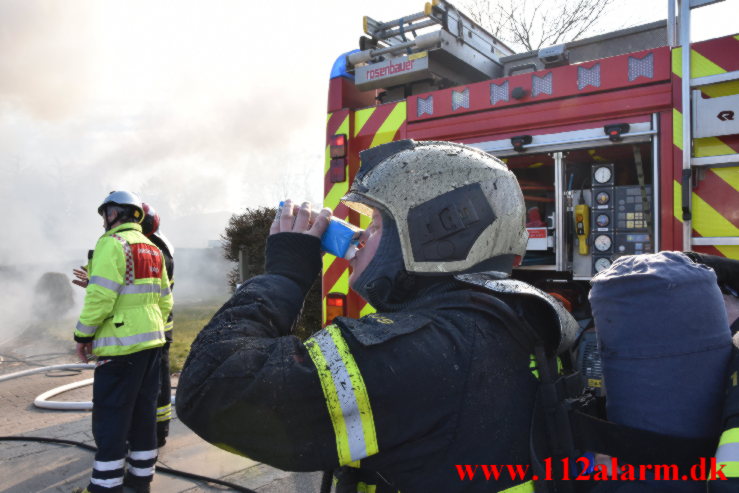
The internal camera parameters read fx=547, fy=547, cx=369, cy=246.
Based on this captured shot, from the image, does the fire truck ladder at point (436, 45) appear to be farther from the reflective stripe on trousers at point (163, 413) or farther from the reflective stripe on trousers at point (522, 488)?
the reflective stripe on trousers at point (522, 488)

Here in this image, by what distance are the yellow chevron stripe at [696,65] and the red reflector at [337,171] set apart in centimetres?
205

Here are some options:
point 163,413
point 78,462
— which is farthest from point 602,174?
point 78,462

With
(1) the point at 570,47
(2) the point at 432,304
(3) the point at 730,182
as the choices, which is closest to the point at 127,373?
(2) the point at 432,304

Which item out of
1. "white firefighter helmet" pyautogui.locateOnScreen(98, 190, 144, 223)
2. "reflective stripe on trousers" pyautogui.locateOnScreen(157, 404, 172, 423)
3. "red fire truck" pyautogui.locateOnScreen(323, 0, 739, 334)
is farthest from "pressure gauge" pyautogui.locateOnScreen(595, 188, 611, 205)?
"reflective stripe on trousers" pyautogui.locateOnScreen(157, 404, 172, 423)

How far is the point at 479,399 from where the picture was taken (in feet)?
3.39

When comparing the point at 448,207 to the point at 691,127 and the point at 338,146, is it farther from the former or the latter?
the point at 338,146

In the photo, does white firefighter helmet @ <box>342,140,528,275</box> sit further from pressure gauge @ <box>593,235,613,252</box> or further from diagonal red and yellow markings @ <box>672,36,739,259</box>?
pressure gauge @ <box>593,235,613,252</box>

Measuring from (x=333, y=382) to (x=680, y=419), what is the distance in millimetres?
627

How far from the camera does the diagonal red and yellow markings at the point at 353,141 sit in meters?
3.72

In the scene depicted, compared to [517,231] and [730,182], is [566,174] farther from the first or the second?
Result: [517,231]

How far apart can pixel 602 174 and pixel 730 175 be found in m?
0.65

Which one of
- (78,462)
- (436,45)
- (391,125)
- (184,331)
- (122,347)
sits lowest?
(184,331)

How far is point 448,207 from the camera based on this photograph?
1250 mm

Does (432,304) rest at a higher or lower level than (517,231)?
lower
